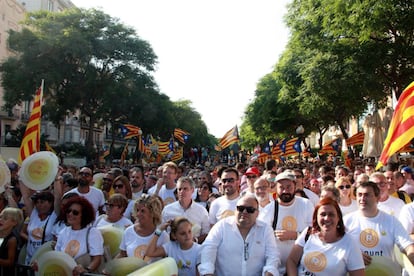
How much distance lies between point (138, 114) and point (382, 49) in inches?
806

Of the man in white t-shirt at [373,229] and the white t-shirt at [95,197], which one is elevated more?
the white t-shirt at [95,197]

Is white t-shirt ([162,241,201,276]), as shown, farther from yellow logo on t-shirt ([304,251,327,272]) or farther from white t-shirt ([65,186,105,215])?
white t-shirt ([65,186,105,215])

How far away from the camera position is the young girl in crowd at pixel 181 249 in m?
4.38

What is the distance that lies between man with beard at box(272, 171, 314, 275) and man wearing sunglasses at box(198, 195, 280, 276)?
26.7 inches

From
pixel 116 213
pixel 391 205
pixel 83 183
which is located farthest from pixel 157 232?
pixel 391 205

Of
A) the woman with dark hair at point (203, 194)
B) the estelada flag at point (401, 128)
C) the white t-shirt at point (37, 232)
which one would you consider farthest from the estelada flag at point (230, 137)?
the white t-shirt at point (37, 232)

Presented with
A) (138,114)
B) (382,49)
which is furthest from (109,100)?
(382,49)

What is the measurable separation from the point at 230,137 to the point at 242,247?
1475 cm

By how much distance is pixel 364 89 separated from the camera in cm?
1705

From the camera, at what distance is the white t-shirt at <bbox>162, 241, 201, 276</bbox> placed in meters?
4.37

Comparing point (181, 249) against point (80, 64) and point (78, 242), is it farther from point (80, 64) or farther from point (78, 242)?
point (80, 64)

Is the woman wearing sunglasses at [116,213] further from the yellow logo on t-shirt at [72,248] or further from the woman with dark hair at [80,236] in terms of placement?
the yellow logo on t-shirt at [72,248]

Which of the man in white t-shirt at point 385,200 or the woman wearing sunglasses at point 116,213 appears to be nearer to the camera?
the woman wearing sunglasses at point 116,213

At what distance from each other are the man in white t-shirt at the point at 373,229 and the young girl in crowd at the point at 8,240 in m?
3.76
